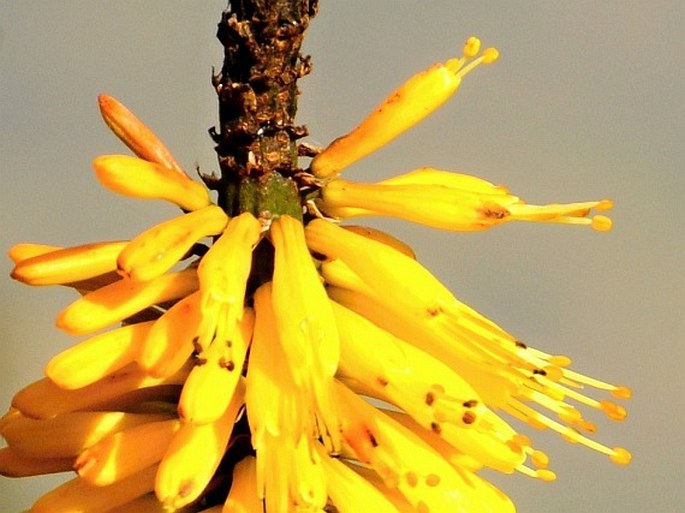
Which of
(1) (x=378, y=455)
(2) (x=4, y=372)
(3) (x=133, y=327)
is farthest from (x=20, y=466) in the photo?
(2) (x=4, y=372)

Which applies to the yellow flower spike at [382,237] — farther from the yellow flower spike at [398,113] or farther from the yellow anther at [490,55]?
the yellow anther at [490,55]

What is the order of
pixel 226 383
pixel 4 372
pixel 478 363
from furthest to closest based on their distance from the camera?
pixel 4 372, pixel 478 363, pixel 226 383

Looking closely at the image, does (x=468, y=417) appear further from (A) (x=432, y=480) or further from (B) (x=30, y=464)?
(B) (x=30, y=464)

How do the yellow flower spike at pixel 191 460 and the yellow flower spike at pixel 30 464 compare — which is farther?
the yellow flower spike at pixel 30 464

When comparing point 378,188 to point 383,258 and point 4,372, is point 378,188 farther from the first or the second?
point 4,372

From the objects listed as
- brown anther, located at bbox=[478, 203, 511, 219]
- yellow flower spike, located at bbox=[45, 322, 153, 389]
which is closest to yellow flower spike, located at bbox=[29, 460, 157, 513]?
yellow flower spike, located at bbox=[45, 322, 153, 389]

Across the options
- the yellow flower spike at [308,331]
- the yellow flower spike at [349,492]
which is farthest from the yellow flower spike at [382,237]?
the yellow flower spike at [349,492]

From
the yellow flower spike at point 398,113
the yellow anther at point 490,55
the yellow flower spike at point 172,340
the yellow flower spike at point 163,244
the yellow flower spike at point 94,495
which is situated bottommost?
the yellow flower spike at point 94,495
